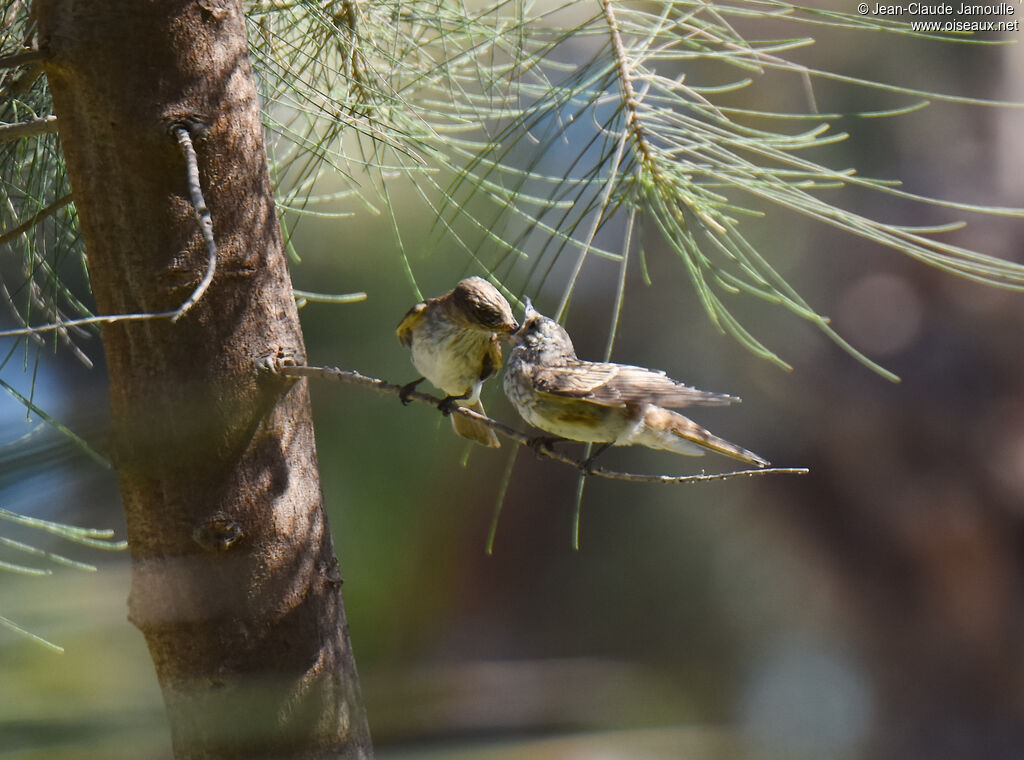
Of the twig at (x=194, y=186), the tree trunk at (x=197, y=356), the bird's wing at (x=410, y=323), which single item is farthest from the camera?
the bird's wing at (x=410, y=323)

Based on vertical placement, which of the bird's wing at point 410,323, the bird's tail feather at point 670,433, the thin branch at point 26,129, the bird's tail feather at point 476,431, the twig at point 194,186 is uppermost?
the thin branch at point 26,129

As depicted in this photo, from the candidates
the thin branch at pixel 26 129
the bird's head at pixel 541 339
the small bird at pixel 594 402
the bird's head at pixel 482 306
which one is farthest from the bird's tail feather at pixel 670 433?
the thin branch at pixel 26 129

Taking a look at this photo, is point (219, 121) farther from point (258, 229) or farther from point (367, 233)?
point (367, 233)

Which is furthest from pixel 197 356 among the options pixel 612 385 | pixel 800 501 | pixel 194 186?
pixel 800 501

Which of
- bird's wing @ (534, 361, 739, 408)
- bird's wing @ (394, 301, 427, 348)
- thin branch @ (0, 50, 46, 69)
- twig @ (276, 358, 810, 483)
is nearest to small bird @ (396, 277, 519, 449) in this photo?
bird's wing @ (394, 301, 427, 348)

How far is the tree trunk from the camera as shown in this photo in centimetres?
74

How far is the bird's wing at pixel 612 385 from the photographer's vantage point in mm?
732

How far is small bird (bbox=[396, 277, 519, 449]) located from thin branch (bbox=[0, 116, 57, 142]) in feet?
1.37

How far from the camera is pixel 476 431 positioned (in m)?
1.08

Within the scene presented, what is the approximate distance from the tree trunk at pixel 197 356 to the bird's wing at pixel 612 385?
26 centimetres

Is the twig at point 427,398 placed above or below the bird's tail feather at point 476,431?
above

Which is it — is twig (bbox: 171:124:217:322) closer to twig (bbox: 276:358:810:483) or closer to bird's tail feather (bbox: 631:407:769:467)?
twig (bbox: 276:358:810:483)

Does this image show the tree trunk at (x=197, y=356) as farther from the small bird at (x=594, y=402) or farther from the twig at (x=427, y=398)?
the small bird at (x=594, y=402)

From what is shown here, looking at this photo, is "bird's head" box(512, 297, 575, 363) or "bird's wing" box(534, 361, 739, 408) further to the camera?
"bird's head" box(512, 297, 575, 363)
